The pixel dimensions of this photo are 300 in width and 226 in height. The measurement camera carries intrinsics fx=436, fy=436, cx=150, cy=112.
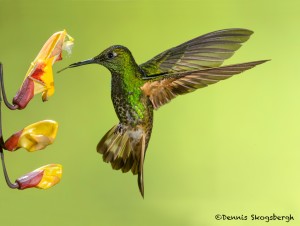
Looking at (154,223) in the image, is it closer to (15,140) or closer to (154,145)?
(154,145)

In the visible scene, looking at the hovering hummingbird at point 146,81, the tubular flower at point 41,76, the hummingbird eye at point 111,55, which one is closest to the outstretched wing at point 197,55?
the hovering hummingbird at point 146,81

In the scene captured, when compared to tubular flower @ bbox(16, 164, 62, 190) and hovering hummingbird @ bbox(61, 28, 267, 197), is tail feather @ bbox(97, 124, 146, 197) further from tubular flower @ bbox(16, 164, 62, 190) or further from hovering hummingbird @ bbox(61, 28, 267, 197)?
tubular flower @ bbox(16, 164, 62, 190)

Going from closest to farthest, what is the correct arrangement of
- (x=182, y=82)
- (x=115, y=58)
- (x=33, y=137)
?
(x=33, y=137)
(x=182, y=82)
(x=115, y=58)

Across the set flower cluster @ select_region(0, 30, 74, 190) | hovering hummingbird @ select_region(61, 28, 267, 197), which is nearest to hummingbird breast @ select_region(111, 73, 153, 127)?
hovering hummingbird @ select_region(61, 28, 267, 197)

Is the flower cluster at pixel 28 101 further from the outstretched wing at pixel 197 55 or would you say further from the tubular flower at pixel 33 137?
the outstretched wing at pixel 197 55

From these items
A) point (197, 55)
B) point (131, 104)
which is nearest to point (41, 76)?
point (131, 104)

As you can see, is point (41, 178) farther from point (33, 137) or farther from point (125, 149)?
point (125, 149)
